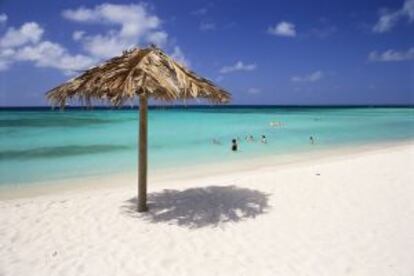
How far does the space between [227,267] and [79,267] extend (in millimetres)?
1480

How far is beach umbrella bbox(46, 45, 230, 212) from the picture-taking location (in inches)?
178

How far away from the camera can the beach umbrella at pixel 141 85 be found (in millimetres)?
4520

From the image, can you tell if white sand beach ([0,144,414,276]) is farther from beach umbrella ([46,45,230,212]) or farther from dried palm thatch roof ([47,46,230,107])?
dried palm thatch roof ([47,46,230,107])

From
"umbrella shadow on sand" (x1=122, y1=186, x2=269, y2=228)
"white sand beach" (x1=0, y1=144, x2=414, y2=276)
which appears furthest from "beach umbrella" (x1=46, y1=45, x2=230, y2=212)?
"white sand beach" (x1=0, y1=144, x2=414, y2=276)

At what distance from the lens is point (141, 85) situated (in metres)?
4.41

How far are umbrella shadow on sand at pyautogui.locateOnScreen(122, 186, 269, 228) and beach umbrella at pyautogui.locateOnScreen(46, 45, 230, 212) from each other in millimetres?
374

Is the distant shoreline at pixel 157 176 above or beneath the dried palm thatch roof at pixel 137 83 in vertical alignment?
beneath

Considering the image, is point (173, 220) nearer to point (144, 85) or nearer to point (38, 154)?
point (144, 85)

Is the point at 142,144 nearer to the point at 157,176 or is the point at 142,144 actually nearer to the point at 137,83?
the point at 137,83

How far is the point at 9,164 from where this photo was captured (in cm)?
1090

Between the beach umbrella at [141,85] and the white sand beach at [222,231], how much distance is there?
0.89 meters

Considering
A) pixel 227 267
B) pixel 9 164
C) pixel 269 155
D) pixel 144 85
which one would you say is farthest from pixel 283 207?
pixel 9 164

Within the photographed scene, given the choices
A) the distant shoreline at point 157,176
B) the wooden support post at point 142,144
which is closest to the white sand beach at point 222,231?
the wooden support post at point 142,144

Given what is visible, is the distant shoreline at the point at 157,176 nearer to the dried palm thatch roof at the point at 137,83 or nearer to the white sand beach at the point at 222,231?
the white sand beach at the point at 222,231
